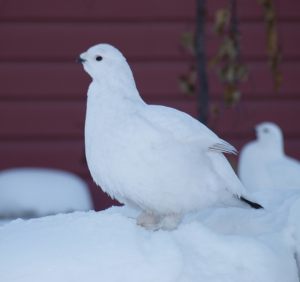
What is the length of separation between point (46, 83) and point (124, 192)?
3354mm

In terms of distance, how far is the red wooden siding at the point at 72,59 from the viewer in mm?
5621

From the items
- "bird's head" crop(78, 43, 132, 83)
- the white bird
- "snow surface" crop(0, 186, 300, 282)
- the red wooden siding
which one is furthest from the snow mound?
the red wooden siding

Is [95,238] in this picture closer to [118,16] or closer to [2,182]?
[2,182]

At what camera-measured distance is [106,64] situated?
2.62m

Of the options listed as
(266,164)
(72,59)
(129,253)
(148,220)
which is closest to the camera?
(129,253)

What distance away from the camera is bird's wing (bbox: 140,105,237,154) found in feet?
7.92

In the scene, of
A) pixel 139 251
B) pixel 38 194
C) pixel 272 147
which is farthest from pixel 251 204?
pixel 272 147

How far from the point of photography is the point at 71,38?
564 centimetres

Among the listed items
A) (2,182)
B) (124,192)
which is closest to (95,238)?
(124,192)

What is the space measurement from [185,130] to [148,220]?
317 millimetres

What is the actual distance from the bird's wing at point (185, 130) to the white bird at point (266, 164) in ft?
5.78

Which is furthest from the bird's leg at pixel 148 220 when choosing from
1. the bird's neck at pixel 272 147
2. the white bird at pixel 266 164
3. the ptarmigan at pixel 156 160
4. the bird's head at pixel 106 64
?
the bird's neck at pixel 272 147

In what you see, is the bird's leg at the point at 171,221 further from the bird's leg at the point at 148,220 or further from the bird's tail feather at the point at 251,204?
the bird's tail feather at the point at 251,204

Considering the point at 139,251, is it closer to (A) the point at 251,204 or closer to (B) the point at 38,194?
(A) the point at 251,204
